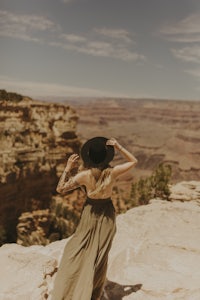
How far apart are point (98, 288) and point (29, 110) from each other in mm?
26156

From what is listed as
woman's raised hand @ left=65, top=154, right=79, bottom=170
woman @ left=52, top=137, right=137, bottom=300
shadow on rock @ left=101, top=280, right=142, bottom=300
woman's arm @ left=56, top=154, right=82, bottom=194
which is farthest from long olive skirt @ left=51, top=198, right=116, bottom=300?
shadow on rock @ left=101, top=280, right=142, bottom=300

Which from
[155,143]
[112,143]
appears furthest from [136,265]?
[155,143]

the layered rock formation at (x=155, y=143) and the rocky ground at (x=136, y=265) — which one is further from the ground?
the rocky ground at (x=136, y=265)

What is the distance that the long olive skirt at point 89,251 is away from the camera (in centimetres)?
385

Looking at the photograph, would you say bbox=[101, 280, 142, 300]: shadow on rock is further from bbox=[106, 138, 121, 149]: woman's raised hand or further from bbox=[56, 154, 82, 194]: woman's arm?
bbox=[106, 138, 121, 149]: woman's raised hand

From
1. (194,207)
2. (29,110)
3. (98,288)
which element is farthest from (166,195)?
(29,110)

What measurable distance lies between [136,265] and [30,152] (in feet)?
67.3

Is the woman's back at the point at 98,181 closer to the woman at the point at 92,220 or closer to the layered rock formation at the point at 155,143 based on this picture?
the woman at the point at 92,220

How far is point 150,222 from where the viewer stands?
8703 mm

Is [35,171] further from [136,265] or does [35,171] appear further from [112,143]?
[112,143]

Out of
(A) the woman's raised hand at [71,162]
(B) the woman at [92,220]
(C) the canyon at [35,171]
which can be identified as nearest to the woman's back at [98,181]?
(B) the woman at [92,220]

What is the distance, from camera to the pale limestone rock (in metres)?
4.67

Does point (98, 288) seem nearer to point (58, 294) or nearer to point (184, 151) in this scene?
point (58, 294)

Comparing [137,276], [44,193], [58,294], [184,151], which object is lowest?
[184,151]
